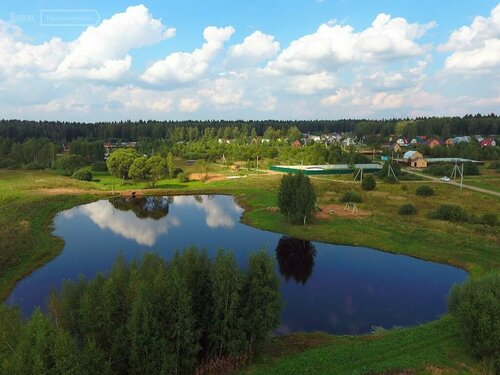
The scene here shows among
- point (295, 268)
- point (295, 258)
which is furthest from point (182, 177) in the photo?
point (295, 268)

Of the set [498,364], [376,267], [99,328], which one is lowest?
[376,267]

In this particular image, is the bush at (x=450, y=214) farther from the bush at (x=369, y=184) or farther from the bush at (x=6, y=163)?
the bush at (x=6, y=163)

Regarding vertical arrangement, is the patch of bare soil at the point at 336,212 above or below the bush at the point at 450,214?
below

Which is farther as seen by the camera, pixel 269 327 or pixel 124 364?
pixel 269 327

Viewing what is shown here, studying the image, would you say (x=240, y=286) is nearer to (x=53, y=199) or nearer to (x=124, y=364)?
(x=124, y=364)

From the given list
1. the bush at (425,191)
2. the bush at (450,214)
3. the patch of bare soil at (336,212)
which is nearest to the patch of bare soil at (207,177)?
the patch of bare soil at (336,212)

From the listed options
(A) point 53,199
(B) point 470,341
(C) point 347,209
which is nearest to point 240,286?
(B) point 470,341

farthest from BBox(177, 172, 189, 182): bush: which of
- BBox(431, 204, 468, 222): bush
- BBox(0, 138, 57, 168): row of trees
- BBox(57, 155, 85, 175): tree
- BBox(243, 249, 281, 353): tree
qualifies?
BBox(243, 249, 281, 353): tree

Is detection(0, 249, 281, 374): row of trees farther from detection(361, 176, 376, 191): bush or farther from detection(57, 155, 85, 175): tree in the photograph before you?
Result: detection(57, 155, 85, 175): tree
